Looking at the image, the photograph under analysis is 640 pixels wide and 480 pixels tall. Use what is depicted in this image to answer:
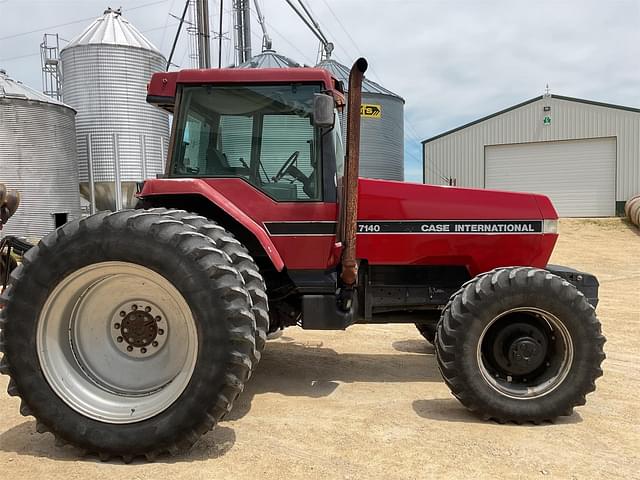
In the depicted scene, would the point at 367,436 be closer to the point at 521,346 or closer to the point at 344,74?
the point at 521,346

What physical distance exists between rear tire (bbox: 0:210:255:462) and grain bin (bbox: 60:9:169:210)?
12.8 meters

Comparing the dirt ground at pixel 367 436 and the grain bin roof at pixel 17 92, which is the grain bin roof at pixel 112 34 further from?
the dirt ground at pixel 367 436

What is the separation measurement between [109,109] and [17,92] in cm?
226

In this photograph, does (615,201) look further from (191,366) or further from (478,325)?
(191,366)

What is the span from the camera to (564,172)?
69.5 feet

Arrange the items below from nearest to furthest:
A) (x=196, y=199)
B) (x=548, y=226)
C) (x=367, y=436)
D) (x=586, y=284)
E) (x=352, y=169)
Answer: (x=367, y=436) → (x=352, y=169) → (x=196, y=199) → (x=586, y=284) → (x=548, y=226)

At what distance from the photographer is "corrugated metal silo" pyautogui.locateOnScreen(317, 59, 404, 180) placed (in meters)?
16.3

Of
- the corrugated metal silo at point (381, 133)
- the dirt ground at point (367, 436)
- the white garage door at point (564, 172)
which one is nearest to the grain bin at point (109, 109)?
the corrugated metal silo at point (381, 133)

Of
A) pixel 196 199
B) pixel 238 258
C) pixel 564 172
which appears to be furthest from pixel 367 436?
pixel 564 172

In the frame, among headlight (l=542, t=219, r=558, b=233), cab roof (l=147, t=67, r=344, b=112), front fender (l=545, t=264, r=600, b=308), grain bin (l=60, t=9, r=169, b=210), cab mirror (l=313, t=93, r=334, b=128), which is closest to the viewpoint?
cab mirror (l=313, t=93, r=334, b=128)

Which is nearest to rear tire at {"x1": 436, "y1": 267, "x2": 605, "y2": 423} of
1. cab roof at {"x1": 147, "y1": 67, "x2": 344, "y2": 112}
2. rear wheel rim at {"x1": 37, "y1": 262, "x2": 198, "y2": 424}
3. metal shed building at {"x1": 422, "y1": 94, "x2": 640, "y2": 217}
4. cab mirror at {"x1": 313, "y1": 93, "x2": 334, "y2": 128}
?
cab mirror at {"x1": 313, "y1": 93, "x2": 334, "y2": 128}

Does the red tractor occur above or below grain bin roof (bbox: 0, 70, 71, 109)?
below

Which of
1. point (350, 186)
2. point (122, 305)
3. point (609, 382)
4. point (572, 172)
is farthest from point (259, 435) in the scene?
point (572, 172)

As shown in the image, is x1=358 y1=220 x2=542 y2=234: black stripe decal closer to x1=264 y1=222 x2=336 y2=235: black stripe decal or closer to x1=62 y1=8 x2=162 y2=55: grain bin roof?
x1=264 y1=222 x2=336 y2=235: black stripe decal
